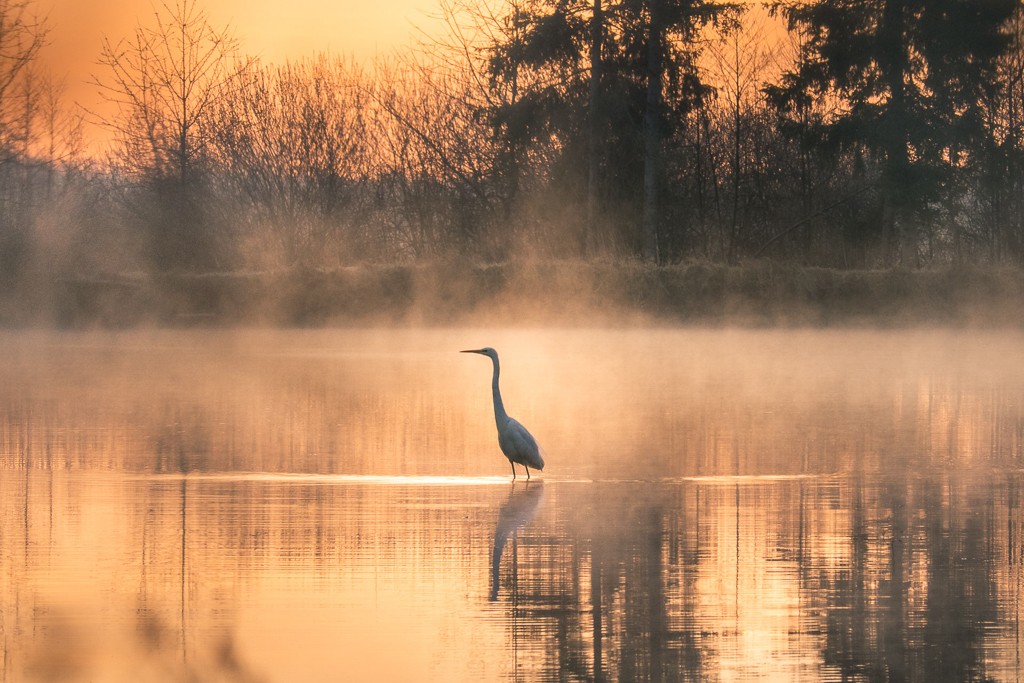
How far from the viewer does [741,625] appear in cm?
686

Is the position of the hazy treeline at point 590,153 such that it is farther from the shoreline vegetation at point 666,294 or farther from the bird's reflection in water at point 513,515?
the bird's reflection in water at point 513,515

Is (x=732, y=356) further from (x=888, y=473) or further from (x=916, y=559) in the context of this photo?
(x=916, y=559)

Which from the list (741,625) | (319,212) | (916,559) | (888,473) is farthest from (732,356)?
(319,212)

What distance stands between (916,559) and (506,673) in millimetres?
3263

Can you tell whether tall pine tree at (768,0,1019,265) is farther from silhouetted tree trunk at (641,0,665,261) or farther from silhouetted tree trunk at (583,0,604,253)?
silhouetted tree trunk at (583,0,604,253)

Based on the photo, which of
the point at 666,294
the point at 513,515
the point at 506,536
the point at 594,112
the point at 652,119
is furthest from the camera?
the point at 652,119

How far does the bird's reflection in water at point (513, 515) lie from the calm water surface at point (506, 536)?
0.12 feet

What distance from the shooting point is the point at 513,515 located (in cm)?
1014

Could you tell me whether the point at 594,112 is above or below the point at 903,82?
below

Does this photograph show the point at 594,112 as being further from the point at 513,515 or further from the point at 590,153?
the point at 513,515

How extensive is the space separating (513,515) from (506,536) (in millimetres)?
868

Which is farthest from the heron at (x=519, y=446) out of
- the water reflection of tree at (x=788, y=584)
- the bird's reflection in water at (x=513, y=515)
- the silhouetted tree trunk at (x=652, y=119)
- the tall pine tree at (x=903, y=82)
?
the tall pine tree at (x=903, y=82)

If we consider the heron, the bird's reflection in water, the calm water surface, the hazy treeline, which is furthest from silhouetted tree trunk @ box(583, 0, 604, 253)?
the bird's reflection in water

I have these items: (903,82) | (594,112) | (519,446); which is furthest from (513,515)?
(903,82)
